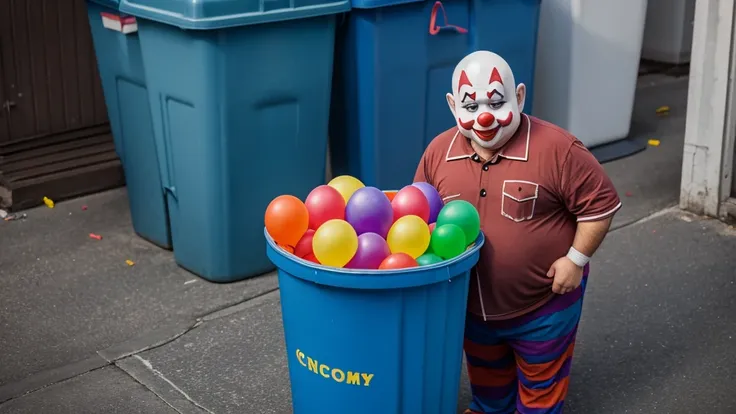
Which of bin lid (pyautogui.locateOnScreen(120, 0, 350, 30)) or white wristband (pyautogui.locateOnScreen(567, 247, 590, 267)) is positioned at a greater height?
bin lid (pyautogui.locateOnScreen(120, 0, 350, 30))

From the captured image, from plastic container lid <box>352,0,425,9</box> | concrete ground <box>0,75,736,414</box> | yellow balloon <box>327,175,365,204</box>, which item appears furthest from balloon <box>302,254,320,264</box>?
plastic container lid <box>352,0,425,9</box>

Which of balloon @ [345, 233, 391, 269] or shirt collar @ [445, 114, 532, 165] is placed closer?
balloon @ [345, 233, 391, 269]

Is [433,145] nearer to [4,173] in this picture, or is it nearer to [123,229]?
[123,229]

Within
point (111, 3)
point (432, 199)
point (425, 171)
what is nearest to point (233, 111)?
point (111, 3)

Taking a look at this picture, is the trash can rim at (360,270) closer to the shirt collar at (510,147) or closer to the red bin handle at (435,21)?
the shirt collar at (510,147)

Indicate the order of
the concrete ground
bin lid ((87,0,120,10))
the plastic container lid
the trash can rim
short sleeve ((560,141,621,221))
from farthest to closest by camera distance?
bin lid ((87,0,120,10)), the plastic container lid, the concrete ground, short sleeve ((560,141,621,221)), the trash can rim

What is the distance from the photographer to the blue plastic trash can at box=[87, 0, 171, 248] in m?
4.95

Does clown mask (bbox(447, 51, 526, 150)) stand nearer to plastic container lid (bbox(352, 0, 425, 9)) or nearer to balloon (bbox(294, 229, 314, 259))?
balloon (bbox(294, 229, 314, 259))

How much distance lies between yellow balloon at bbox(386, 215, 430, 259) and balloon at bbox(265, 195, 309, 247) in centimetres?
25

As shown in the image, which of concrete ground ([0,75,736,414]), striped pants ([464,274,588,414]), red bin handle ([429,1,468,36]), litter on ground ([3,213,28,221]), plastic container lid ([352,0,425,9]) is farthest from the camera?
litter on ground ([3,213,28,221])

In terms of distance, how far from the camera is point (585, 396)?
384cm

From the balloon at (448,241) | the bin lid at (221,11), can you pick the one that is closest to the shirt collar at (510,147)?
the balloon at (448,241)

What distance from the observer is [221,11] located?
426 centimetres

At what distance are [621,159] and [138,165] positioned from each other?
295 centimetres
